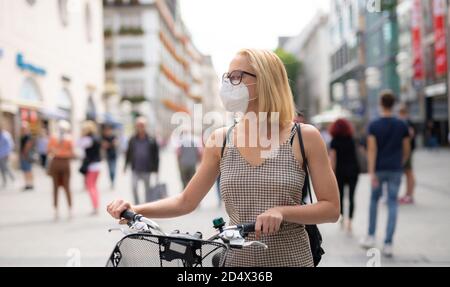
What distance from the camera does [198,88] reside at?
120 m

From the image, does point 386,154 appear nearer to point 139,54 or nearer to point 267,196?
point 267,196

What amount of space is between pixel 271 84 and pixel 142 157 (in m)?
7.51

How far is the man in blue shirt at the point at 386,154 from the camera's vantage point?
6090 mm

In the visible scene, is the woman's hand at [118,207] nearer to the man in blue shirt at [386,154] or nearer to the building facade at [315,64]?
the man in blue shirt at [386,154]

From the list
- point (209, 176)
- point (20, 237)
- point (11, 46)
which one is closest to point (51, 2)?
point (11, 46)

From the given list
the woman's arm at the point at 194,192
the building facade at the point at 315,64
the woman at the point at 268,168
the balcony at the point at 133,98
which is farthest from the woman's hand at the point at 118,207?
the building facade at the point at 315,64

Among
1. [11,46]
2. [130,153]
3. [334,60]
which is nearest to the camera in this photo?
[11,46]

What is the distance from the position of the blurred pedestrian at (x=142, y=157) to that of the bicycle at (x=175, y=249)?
760cm

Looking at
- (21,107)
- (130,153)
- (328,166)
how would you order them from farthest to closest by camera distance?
(130,153)
(21,107)
(328,166)

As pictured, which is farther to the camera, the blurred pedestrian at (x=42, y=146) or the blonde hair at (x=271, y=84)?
the blurred pedestrian at (x=42, y=146)

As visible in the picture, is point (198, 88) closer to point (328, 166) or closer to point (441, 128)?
point (441, 128)

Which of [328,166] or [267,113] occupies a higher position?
[267,113]

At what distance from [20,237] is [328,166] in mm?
5775

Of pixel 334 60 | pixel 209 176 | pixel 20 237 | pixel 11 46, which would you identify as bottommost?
pixel 20 237
